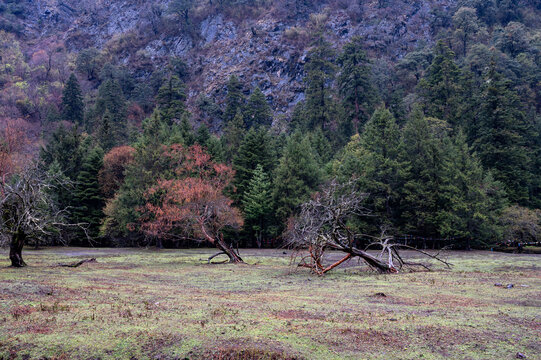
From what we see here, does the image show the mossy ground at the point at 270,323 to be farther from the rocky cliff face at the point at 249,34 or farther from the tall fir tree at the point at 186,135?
the rocky cliff face at the point at 249,34

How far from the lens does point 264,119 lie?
69.6 m

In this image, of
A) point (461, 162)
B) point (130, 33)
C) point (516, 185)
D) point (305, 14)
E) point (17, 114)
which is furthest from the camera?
point (130, 33)

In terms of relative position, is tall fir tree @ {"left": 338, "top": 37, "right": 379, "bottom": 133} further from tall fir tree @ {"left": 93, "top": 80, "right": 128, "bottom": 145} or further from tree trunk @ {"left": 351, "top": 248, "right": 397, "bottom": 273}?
tree trunk @ {"left": 351, "top": 248, "right": 397, "bottom": 273}

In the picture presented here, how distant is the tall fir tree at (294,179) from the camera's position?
40156mm

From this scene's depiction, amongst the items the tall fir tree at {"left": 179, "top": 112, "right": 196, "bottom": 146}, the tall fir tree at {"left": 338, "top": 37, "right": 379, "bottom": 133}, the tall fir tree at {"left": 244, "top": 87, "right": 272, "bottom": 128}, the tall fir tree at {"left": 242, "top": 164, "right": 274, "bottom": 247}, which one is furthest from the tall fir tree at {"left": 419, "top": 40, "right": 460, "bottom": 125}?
the tall fir tree at {"left": 179, "top": 112, "right": 196, "bottom": 146}

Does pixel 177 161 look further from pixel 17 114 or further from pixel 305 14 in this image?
pixel 305 14

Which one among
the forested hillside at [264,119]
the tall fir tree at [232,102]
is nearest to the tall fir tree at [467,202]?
the forested hillside at [264,119]

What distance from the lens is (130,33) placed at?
103 metres

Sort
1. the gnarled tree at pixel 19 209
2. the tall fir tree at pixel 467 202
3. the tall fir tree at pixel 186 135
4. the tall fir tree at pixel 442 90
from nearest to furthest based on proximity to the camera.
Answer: the gnarled tree at pixel 19 209
the tall fir tree at pixel 467 202
the tall fir tree at pixel 186 135
the tall fir tree at pixel 442 90

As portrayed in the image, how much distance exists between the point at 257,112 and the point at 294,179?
99.9 ft

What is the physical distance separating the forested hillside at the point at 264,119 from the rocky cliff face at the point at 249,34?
42 cm

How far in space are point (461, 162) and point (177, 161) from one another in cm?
2860

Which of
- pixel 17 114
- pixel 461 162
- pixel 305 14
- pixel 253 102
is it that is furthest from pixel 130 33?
pixel 461 162

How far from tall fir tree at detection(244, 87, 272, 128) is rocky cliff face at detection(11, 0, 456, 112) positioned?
10718mm
